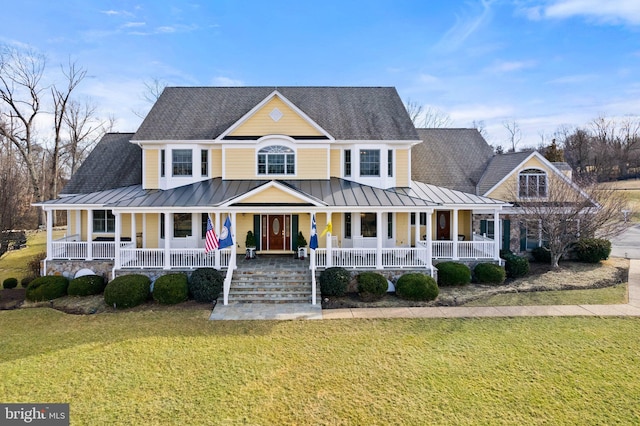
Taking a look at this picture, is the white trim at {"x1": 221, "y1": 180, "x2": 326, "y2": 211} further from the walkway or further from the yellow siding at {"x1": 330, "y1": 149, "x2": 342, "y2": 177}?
the walkway

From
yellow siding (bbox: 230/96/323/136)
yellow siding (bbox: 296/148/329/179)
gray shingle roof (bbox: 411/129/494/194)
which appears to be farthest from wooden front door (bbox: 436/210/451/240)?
yellow siding (bbox: 230/96/323/136)

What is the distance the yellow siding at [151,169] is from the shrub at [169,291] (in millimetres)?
A: 6726

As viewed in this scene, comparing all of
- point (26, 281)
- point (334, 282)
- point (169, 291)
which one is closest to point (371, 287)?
point (334, 282)

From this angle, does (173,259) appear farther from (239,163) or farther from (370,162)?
(370,162)

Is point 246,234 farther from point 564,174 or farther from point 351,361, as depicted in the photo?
point 564,174

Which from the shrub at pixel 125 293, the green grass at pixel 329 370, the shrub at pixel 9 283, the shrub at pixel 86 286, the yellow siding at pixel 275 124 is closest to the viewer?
the green grass at pixel 329 370

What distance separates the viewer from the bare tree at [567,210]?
16875 millimetres

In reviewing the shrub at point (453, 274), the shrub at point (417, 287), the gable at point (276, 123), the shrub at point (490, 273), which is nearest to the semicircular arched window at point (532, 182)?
the shrub at point (490, 273)

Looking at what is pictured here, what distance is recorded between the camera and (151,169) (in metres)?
17.8

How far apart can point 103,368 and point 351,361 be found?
5.85m

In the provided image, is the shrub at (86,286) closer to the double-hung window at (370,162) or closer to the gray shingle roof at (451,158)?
the double-hung window at (370,162)

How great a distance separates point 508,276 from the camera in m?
16.1

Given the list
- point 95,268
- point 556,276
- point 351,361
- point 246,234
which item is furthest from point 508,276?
point 95,268

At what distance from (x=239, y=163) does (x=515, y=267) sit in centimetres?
1417
